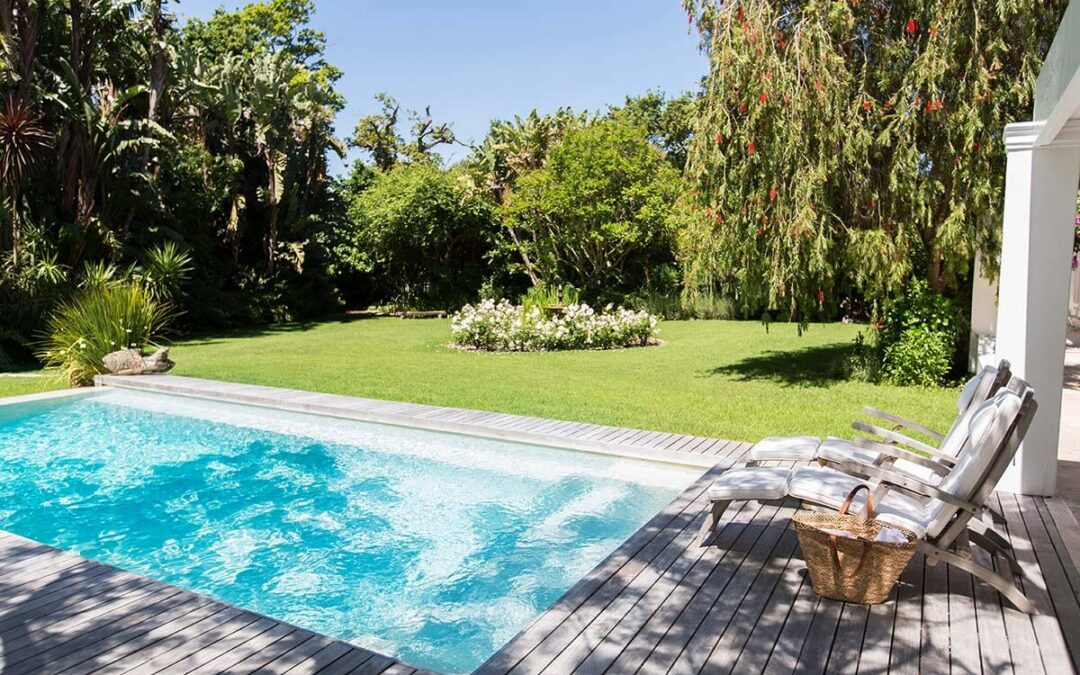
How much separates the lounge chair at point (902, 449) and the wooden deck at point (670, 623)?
0.53 meters

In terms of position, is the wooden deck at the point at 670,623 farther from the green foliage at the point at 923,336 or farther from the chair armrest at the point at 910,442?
the green foliage at the point at 923,336

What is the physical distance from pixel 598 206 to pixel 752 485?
19.2 meters

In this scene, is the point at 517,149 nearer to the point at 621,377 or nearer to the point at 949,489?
the point at 621,377

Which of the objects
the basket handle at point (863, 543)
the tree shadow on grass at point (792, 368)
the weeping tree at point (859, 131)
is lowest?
the tree shadow on grass at point (792, 368)

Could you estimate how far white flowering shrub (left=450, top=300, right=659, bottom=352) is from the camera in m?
17.0

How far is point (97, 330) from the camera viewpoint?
13.0m

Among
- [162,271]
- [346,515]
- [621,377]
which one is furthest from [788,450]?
[162,271]

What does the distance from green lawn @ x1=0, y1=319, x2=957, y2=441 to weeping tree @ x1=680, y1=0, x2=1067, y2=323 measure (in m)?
1.77

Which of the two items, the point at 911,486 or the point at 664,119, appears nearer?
the point at 911,486

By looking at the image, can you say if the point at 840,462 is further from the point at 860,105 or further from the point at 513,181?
the point at 513,181

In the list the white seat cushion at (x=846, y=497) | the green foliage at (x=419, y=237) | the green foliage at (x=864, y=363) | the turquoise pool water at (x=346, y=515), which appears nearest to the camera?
the white seat cushion at (x=846, y=497)

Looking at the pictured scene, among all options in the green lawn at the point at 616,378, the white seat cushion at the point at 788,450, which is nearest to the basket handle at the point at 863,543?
the white seat cushion at the point at 788,450

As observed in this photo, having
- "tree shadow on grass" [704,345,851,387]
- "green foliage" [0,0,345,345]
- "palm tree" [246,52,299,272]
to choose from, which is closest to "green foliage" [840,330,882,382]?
"tree shadow on grass" [704,345,851,387]

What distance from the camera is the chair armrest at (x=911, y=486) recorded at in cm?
364
